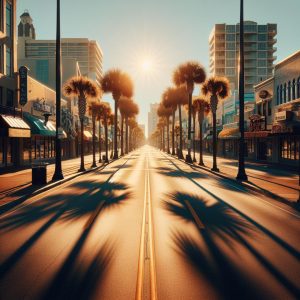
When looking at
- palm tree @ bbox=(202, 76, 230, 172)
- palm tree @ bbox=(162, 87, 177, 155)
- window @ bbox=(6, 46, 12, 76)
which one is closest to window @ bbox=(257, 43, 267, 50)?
palm tree @ bbox=(162, 87, 177, 155)

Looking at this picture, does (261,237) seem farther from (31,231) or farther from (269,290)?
(31,231)

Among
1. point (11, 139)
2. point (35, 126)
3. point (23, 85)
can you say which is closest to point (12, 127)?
point (11, 139)

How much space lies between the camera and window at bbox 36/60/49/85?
241 feet

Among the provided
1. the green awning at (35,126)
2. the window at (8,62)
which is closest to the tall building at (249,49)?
the green awning at (35,126)

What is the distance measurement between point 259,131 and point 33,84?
24.8m

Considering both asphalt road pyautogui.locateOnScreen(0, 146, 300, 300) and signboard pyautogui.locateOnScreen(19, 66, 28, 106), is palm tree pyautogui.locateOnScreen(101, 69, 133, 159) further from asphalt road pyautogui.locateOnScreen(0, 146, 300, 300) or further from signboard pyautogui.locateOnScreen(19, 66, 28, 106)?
asphalt road pyautogui.locateOnScreen(0, 146, 300, 300)

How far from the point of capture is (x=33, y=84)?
3600cm

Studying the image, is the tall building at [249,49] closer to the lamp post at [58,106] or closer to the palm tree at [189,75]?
the palm tree at [189,75]

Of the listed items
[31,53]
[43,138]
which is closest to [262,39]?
[43,138]

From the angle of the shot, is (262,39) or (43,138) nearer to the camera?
(43,138)

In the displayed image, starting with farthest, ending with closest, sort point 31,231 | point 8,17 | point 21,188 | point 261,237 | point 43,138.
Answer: point 43,138 → point 8,17 → point 21,188 → point 31,231 → point 261,237

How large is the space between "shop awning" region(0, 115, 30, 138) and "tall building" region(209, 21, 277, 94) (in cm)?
9452

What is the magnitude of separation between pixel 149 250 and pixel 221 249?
1555mm

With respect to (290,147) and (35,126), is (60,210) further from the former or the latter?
(290,147)
